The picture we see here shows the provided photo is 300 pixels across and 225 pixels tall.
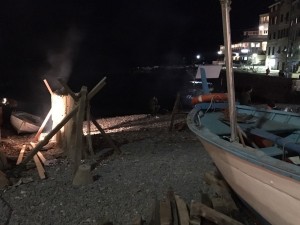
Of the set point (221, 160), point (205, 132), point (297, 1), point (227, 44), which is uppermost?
point (297, 1)

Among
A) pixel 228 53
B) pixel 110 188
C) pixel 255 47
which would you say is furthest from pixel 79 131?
pixel 255 47

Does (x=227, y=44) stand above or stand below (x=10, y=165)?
above

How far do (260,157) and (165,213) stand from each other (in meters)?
2.08

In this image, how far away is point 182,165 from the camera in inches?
379

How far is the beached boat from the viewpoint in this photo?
4297mm

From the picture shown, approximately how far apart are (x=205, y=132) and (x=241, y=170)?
4.58ft

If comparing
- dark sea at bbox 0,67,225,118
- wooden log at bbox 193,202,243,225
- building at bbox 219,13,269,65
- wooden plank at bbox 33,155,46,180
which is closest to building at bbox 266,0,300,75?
building at bbox 219,13,269,65

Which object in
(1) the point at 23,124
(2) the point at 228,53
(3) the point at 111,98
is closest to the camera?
(2) the point at 228,53

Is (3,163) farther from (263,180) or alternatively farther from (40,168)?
(263,180)

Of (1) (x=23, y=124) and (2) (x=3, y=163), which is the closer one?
(2) (x=3, y=163)

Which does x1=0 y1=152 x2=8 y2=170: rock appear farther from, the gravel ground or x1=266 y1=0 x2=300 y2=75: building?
x1=266 y1=0 x2=300 y2=75: building

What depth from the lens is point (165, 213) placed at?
5.77 m

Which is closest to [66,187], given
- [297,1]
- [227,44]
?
[227,44]

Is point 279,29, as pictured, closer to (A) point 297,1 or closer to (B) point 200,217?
(A) point 297,1
